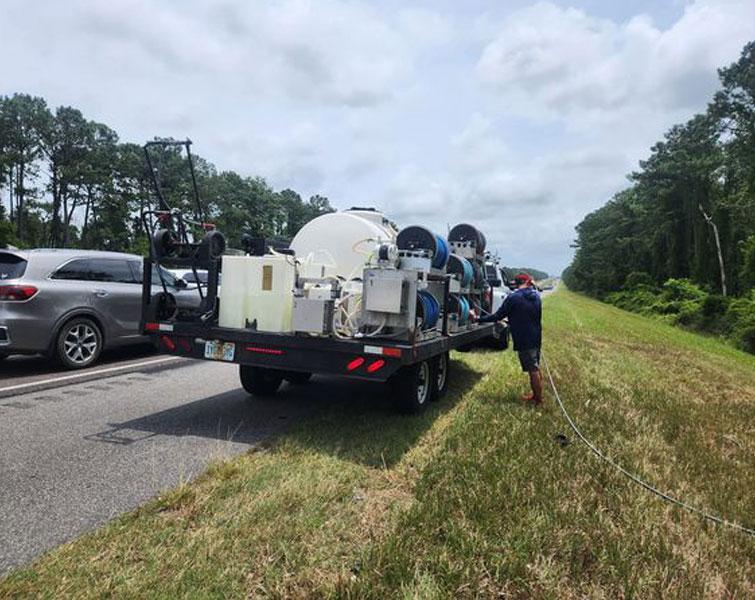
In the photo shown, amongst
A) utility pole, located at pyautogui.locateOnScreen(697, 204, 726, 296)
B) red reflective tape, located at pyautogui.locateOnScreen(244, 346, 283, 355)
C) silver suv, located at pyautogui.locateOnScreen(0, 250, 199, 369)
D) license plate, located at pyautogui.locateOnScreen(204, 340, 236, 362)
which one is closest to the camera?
red reflective tape, located at pyautogui.locateOnScreen(244, 346, 283, 355)

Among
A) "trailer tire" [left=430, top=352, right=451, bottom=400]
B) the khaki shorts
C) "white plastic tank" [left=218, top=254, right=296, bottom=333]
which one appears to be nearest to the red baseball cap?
the khaki shorts

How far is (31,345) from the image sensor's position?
26.0ft

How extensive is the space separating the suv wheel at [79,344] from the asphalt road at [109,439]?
0.37 metres

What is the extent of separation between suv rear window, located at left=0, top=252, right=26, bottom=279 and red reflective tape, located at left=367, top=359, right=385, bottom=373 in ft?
18.1

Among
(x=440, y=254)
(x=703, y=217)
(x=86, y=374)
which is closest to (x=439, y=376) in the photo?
(x=440, y=254)

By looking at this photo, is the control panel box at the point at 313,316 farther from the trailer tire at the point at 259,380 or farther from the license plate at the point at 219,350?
the trailer tire at the point at 259,380

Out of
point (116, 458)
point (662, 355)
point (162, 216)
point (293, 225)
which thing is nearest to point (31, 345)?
point (162, 216)

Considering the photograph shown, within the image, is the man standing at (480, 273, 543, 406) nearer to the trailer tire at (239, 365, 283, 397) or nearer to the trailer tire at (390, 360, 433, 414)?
the trailer tire at (390, 360, 433, 414)

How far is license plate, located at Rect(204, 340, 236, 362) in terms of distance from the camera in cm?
580

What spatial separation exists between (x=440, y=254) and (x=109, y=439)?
4046 mm

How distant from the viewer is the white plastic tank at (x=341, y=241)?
6.97m

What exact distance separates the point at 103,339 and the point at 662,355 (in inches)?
524

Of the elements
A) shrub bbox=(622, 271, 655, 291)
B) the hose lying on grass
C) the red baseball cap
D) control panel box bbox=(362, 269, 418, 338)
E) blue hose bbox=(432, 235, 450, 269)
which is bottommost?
the hose lying on grass

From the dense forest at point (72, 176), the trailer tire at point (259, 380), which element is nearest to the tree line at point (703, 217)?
the trailer tire at point (259, 380)
